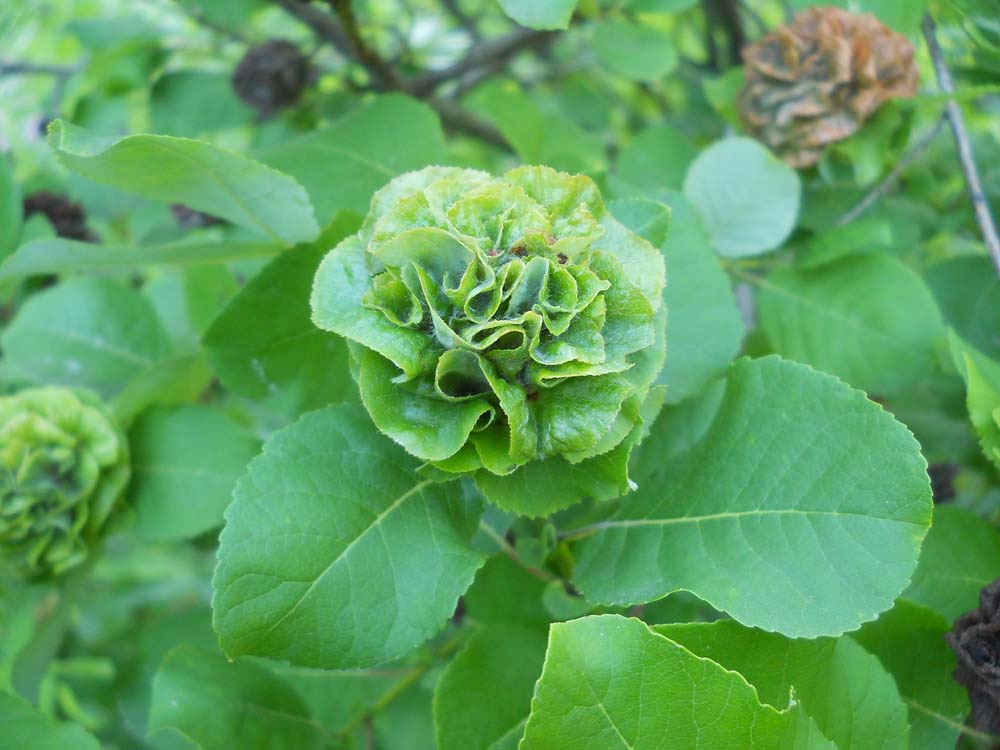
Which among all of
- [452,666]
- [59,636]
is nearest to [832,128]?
[452,666]

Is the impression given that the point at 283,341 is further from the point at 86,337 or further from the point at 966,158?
the point at 966,158

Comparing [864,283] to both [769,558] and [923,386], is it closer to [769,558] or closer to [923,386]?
[923,386]

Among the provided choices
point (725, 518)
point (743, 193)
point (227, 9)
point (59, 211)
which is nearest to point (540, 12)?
point (743, 193)

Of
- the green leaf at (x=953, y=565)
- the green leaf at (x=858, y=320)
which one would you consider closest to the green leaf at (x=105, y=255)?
the green leaf at (x=858, y=320)

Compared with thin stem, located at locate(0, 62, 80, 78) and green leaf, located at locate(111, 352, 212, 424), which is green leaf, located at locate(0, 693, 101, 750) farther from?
thin stem, located at locate(0, 62, 80, 78)

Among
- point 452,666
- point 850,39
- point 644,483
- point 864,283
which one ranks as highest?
point 850,39

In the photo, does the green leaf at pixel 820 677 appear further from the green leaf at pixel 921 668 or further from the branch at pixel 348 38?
the branch at pixel 348 38

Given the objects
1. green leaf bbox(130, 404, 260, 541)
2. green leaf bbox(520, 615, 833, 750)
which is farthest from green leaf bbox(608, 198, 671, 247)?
green leaf bbox(130, 404, 260, 541)
